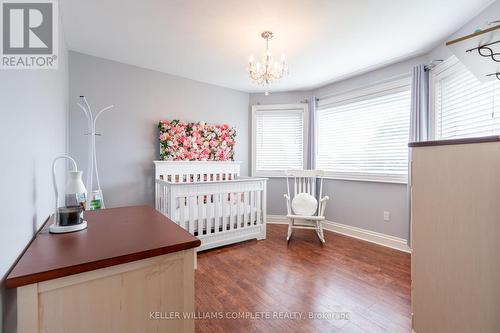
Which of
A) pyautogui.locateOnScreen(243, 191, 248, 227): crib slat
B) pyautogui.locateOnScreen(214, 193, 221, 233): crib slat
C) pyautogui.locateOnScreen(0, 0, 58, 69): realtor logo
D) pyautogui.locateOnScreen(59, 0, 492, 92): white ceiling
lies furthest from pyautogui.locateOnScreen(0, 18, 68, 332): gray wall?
pyautogui.locateOnScreen(243, 191, 248, 227): crib slat

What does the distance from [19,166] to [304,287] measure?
203 cm

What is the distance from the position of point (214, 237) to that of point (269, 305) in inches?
48.3

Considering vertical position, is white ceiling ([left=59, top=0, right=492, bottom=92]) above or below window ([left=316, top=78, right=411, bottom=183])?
above

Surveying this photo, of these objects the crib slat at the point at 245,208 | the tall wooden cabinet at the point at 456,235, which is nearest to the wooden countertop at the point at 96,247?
the tall wooden cabinet at the point at 456,235

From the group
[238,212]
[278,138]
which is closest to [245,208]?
[238,212]

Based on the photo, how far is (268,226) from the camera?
378 cm

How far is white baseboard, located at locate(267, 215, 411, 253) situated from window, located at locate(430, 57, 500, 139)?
1.37 m

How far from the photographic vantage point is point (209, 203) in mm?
2688

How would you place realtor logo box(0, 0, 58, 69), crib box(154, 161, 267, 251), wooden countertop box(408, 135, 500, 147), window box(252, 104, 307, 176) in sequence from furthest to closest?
window box(252, 104, 307, 176) < crib box(154, 161, 267, 251) < wooden countertop box(408, 135, 500, 147) < realtor logo box(0, 0, 58, 69)

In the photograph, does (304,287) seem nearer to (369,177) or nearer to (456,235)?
(456,235)

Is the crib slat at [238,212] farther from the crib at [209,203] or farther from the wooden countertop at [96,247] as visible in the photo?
the wooden countertop at [96,247]

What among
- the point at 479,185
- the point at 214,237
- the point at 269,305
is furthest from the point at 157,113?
the point at 479,185

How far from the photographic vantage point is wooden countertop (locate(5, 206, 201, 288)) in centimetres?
64

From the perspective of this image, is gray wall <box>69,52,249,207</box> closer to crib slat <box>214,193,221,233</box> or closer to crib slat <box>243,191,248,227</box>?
crib slat <box>214,193,221,233</box>
